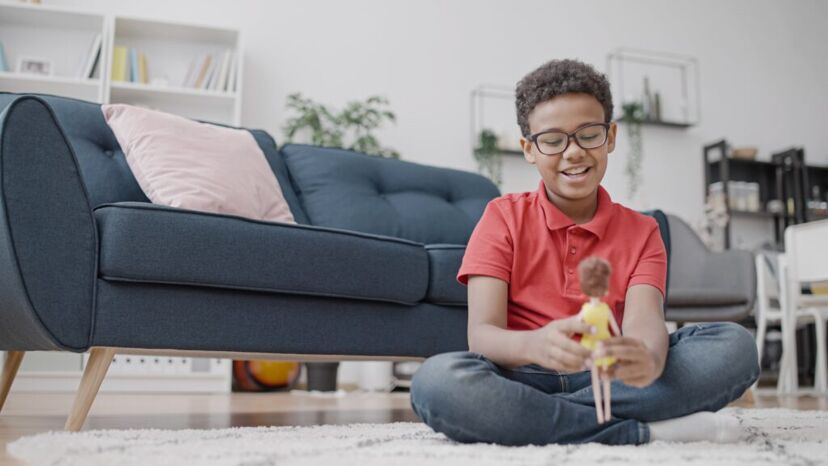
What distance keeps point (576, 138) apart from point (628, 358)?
431 mm

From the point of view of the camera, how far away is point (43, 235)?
1369mm

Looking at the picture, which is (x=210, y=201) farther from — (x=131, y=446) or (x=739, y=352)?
(x=739, y=352)

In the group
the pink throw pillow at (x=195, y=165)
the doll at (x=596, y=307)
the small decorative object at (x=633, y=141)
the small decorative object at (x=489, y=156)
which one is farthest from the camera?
the small decorative object at (x=633, y=141)

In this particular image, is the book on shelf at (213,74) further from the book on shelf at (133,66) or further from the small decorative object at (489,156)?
the small decorative object at (489,156)

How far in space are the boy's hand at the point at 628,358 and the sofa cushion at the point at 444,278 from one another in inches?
40.1

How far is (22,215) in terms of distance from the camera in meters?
1.35

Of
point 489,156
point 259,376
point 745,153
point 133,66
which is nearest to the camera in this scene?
point 259,376

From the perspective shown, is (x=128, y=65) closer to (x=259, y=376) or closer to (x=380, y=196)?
(x=259, y=376)

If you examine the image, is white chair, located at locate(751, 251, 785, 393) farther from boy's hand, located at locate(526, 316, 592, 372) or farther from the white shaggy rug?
boy's hand, located at locate(526, 316, 592, 372)

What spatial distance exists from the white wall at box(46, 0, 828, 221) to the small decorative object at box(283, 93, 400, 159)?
14 centimetres

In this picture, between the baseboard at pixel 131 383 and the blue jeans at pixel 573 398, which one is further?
the baseboard at pixel 131 383

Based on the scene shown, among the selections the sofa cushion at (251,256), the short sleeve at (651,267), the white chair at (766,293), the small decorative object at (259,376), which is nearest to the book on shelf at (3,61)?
the small decorative object at (259,376)

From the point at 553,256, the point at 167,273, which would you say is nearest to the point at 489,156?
the point at 167,273

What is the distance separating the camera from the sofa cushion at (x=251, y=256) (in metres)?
1.49
